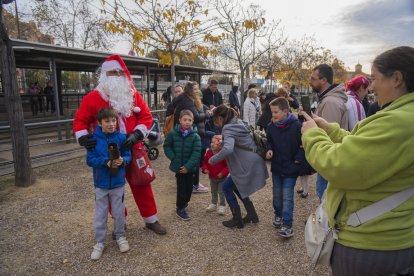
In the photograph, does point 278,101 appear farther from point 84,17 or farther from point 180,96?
point 84,17

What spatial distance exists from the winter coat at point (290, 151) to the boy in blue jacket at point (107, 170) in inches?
66.5

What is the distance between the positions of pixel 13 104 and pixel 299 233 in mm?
5010

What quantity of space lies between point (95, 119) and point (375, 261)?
9.49 ft

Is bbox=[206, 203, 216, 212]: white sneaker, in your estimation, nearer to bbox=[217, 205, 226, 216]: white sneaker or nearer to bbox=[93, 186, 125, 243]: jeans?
bbox=[217, 205, 226, 216]: white sneaker

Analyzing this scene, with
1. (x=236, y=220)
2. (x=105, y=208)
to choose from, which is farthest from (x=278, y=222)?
(x=105, y=208)

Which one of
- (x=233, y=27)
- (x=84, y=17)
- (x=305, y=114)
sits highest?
(x=84, y=17)

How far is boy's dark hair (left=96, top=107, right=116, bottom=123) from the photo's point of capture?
2943 mm

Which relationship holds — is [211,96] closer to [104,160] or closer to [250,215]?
[250,215]

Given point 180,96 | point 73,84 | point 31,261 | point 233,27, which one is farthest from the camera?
point 73,84

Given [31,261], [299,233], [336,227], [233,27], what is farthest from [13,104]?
[233,27]

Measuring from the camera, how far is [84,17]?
21312 mm

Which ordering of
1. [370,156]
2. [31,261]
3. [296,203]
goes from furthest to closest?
[296,203]
[31,261]
[370,156]

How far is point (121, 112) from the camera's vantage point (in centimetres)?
327

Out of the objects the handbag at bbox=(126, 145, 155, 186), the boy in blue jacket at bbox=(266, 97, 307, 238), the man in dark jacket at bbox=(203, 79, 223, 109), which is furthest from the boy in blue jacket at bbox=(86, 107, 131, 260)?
the man in dark jacket at bbox=(203, 79, 223, 109)
